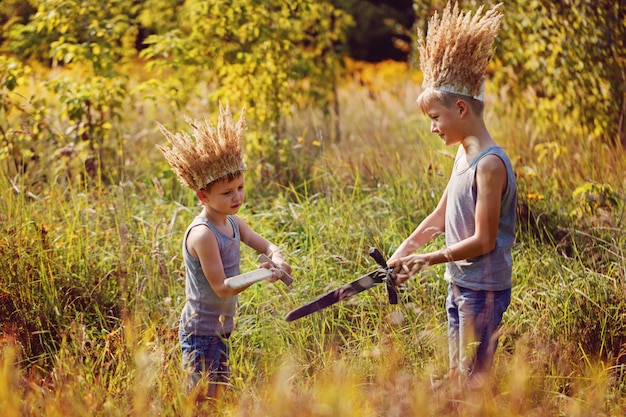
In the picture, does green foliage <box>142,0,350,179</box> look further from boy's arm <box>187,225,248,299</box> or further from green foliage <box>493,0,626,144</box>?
boy's arm <box>187,225,248,299</box>

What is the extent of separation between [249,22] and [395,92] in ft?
17.1

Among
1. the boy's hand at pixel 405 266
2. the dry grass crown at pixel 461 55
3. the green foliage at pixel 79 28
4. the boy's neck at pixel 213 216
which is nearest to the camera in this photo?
the boy's hand at pixel 405 266

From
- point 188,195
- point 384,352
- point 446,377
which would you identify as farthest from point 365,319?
point 188,195

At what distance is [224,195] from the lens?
2.89m

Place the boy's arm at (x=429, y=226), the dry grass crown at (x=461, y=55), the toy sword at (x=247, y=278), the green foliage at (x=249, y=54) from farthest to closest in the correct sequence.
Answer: the green foliage at (x=249, y=54) < the boy's arm at (x=429, y=226) < the dry grass crown at (x=461, y=55) < the toy sword at (x=247, y=278)

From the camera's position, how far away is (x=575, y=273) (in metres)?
3.64

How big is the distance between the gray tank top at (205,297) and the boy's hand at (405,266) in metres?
0.63

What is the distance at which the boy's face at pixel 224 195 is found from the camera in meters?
2.88

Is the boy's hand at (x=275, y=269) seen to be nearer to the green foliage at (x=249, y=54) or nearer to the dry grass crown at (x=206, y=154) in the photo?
the dry grass crown at (x=206, y=154)

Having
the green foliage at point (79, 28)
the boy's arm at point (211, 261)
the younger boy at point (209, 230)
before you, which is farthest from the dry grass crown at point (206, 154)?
the green foliage at point (79, 28)

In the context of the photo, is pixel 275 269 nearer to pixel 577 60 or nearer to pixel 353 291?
pixel 353 291

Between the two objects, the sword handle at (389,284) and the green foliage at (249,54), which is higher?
the green foliage at (249,54)

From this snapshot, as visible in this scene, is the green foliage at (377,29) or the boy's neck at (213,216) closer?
the boy's neck at (213,216)

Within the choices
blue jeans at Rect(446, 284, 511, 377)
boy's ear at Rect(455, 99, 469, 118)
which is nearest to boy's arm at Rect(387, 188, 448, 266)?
blue jeans at Rect(446, 284, 511, 377)
